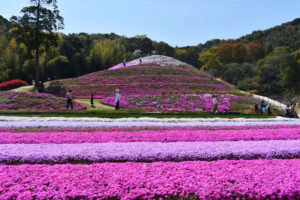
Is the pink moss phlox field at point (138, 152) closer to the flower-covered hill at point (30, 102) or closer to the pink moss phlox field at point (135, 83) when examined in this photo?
the flower-covered hill at point (30, 102)

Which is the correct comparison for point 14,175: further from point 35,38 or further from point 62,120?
point 35,38

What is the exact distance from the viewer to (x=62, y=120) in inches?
625

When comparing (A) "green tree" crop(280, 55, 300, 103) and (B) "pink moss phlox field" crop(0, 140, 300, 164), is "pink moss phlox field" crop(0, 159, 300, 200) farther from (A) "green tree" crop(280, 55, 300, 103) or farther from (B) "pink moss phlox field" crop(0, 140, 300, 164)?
(A) "green tree" crop(280, 55, 300, 103)

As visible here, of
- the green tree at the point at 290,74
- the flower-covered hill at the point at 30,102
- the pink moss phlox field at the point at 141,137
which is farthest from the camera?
the green tree at the point at 290,74

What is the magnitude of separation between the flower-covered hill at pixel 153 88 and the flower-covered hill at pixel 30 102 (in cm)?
584

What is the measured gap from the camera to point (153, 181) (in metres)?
5.53

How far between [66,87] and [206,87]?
2549 cm

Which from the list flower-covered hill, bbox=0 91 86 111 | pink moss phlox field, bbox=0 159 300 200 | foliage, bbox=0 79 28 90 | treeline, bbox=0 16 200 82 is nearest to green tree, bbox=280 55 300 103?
treeline, bbox=0 16 200 82

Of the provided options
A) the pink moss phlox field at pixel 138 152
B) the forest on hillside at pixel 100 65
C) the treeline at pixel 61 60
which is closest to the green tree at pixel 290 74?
the forest on hillside at pixel 100 65

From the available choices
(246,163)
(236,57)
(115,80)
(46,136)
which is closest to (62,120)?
(46,136)

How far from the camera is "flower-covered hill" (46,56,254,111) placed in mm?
28156

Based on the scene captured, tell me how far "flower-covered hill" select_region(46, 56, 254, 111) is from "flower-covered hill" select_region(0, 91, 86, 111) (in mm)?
5837

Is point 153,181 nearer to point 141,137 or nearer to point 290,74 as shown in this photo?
point 141,137

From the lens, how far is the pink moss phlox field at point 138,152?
764cm
